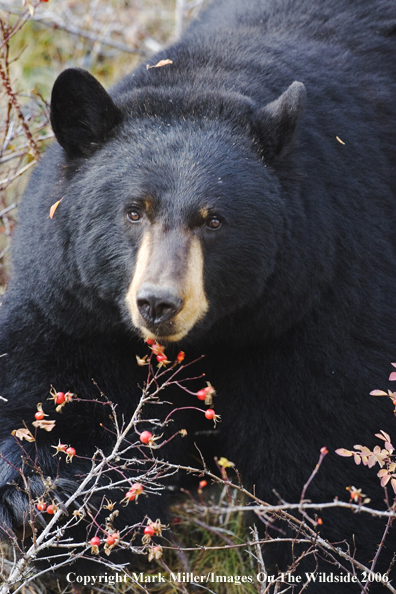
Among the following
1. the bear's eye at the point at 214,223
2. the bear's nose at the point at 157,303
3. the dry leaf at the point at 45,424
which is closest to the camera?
the bear's nose at the point at 157,303

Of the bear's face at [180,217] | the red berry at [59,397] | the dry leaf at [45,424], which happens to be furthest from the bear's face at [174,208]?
the dry leaf at [45,424]

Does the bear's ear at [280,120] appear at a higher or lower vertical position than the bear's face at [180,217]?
higher

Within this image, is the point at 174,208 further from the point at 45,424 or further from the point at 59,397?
the point at 45,424

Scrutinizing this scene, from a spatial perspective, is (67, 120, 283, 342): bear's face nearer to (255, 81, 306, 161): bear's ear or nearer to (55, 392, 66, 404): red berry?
(255, 81, 306, 161): bear's ear

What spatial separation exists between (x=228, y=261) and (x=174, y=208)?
0.34 m

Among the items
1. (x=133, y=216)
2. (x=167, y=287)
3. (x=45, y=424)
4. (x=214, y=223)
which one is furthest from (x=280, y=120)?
(x=45, y=424)

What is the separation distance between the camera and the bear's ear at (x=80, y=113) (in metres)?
3.39

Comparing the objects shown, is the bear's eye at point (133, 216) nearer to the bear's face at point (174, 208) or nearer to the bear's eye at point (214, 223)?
the bear's face at point (174, 208)

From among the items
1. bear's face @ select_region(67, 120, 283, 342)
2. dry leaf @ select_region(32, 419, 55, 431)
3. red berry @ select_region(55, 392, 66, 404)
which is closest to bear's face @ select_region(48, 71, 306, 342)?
bear's face @ select_region(67, 120, 283, 342)

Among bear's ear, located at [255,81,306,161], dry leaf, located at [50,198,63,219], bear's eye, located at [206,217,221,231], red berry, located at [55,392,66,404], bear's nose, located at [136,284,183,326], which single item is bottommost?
red berry, located at [55,392,66,404]

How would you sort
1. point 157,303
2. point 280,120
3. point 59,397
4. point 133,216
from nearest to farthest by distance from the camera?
point 157,303
point 59,397
point 133,216
point 280,120

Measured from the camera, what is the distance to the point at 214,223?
3297mm

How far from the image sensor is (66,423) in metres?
3.82

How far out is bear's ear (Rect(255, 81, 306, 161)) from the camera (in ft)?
11.2
